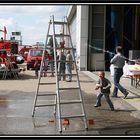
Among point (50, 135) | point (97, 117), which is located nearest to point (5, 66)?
point (97, 117)

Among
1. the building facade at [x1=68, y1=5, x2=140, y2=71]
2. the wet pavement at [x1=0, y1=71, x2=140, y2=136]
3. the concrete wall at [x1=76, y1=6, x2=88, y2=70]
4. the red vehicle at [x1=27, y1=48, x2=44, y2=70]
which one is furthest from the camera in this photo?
the red vehicle at [x1=27, y1=48, x2=44, y2=70]

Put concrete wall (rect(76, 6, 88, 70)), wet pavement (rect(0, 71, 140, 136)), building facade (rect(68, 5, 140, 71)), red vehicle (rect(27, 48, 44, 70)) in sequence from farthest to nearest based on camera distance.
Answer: red vehicle (rect(27, 48, 44, 70)) → building facade (rect(68, 5, 140, 71)) → concrete wall (rect(76, 6, 88, 70)) → wet pavement (rect(0, 71, 140, 136))

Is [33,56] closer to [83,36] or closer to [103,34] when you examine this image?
[83,36]

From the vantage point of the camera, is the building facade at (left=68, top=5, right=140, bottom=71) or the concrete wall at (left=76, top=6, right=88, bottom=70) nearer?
the concrete wall at (left=76, top=6, right=88, bottom=70)

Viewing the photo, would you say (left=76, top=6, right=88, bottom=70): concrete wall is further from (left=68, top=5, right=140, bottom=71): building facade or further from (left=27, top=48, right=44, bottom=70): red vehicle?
(left=27, top=48, right=44, bottom=70): red vehicle

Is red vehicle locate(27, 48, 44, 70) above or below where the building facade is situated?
below

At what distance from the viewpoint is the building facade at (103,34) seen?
30875mm

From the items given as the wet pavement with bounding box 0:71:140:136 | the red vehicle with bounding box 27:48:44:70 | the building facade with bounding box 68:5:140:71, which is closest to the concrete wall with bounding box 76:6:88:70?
the building facade with bounding box 68:5:140:71

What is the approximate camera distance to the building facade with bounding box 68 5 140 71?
30875 mm

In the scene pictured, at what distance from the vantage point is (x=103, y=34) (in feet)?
102

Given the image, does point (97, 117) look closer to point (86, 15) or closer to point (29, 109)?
point (29, 109)

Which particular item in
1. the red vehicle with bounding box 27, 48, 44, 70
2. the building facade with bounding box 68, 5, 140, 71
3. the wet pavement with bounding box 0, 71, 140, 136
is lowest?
the wet pavement with bounding box 0, 71, 140, 136

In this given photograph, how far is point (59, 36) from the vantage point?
10.1 metres

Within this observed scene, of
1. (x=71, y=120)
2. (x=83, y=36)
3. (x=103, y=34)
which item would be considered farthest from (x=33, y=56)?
(x=71, y=120)
